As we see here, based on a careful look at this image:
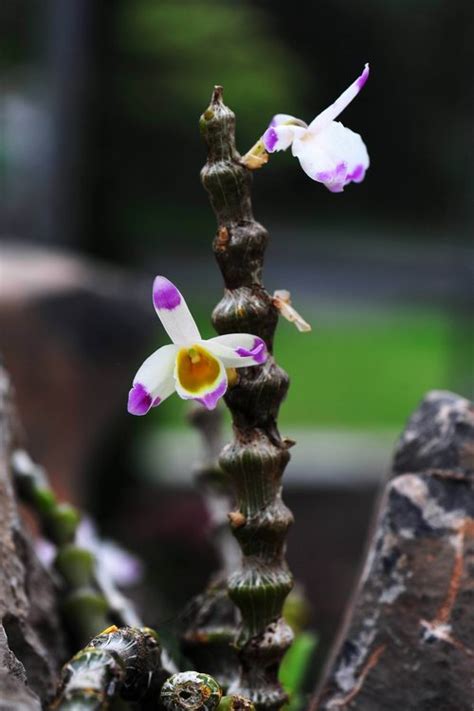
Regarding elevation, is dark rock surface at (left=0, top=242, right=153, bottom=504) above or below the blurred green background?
below

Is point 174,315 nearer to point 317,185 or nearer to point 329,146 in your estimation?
point 329,146

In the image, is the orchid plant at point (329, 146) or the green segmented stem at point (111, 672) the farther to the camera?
the orchid plant at point (329, 146)

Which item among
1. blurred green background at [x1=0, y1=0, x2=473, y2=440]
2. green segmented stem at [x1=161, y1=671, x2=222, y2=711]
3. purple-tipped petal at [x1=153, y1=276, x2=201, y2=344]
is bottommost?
green segmented stem at [x1=161, y1=671, x2=222, y2=711]

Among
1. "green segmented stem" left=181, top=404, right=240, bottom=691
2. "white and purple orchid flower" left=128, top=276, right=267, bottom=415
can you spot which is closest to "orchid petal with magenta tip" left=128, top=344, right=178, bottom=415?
"white and purple orchid flower" left=128, top=276, right=267, bottom=415

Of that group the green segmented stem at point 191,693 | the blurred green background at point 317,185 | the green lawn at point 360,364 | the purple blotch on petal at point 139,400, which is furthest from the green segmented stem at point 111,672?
the green lawn at point 360,364

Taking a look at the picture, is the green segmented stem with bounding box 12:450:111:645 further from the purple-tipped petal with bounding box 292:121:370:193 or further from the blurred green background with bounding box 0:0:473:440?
the blurred green background with bounding box 0:0:473:440

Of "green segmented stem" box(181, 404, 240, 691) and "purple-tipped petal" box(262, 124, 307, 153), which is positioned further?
"green segmented stem" box(181, 404, 240, 691)

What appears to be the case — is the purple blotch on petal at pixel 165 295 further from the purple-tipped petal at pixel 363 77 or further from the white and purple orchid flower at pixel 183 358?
the purple-tipped petal at pixel 363 77
